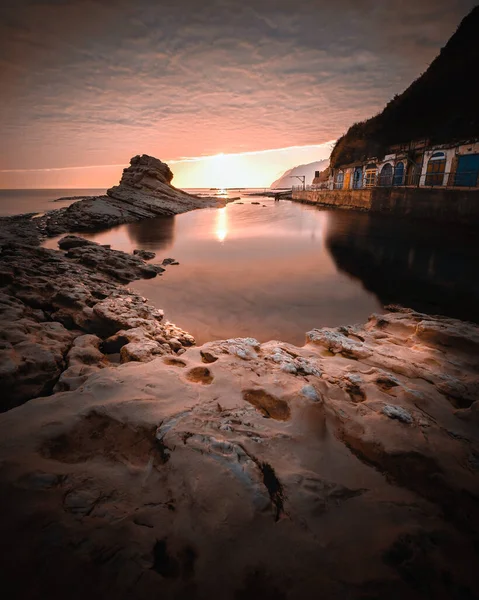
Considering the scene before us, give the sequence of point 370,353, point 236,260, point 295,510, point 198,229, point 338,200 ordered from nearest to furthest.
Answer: point 295,510
point 370,353
point 236,260
point 198,229
point 338,200

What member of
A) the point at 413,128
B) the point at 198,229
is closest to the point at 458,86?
the point at 413,128

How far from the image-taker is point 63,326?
5809mm

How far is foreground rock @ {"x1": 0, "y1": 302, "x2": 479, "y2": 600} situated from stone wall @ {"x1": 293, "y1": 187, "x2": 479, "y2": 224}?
1834cm

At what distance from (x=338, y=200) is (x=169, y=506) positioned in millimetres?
42849

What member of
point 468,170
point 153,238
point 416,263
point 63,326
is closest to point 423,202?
point 468,170

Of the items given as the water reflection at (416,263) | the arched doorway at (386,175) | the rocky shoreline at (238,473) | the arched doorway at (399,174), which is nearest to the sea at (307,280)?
the water reflection at (416,263)

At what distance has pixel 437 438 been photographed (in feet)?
9.38

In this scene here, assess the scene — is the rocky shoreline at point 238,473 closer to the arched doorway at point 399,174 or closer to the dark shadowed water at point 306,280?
the dark shadowed water at point 306,280

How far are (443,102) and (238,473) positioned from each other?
4573cm

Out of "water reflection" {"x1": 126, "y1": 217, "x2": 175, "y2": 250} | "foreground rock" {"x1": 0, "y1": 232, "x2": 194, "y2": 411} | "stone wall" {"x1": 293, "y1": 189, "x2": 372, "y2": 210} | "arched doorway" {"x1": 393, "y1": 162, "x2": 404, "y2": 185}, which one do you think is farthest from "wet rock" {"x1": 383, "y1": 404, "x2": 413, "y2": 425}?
"arched doorway" {"x1": 393, "y1": 162, "x2": 404, "y2": 185}

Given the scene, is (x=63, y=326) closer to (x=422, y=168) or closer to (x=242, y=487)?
(x=242, y=487)

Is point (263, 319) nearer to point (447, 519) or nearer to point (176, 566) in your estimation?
Answer: point (447, 519)

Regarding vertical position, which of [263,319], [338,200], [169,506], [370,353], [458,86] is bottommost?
[263,319]

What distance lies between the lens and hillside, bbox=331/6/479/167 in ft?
90.6
